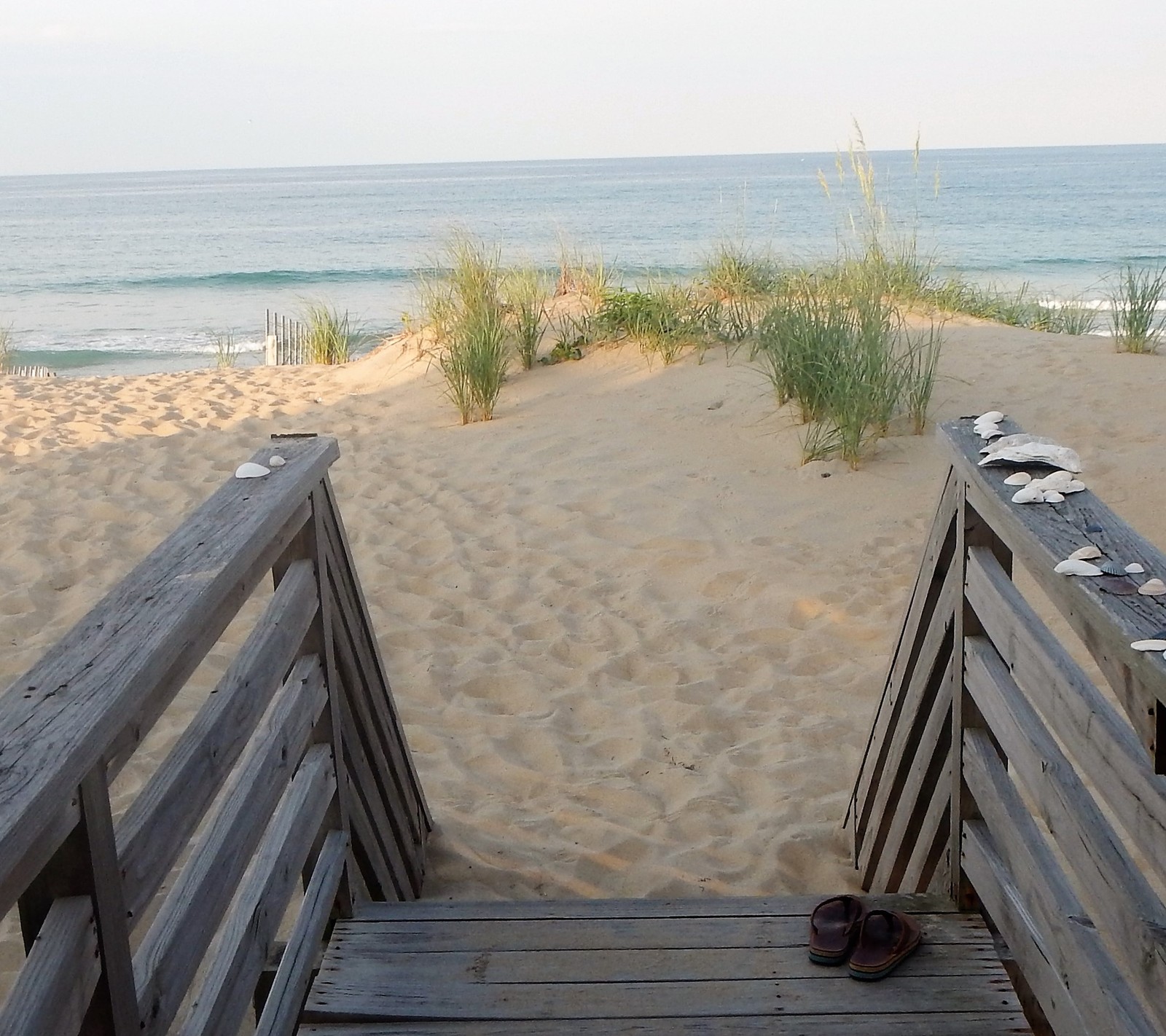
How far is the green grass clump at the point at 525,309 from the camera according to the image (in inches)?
335

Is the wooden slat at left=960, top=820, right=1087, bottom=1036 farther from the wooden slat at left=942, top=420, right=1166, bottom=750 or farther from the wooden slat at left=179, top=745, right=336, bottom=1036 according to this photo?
the wooden slat at left=179, top=745, right=336, bottom=1036

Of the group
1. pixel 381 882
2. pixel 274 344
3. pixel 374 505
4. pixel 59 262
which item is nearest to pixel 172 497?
pixel 374 505

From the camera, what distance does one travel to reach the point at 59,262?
94.0 feet

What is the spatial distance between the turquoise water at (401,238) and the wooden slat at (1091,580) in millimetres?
4499

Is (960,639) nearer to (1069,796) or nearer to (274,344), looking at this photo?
(1069,796)

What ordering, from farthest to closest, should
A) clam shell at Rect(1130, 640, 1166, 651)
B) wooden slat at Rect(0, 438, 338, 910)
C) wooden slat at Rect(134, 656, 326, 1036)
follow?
wooden slat at Rect(134, 656, 326, 1036) → clam shell at Rect(1130, 640, 1166, 651) → wooden slat at Rect(0, 438, 338, 910)

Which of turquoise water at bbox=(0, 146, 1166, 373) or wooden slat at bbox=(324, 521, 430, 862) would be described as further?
turquoise water at bbox=(0, 146, 1166, 373)

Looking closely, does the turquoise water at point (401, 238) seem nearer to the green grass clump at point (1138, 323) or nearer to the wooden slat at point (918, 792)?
the green grass clump at point (1138, 323)

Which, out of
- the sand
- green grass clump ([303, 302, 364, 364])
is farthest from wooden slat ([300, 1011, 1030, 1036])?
green grass clump ([303, 302, 364, 364])

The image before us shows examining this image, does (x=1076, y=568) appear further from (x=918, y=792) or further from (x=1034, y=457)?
(x=918, y=792)

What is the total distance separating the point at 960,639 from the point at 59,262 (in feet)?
100

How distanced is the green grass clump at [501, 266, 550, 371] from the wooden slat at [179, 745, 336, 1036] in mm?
6526

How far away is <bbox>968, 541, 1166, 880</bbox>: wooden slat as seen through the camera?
1.31 m

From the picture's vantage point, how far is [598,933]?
2188 mm
